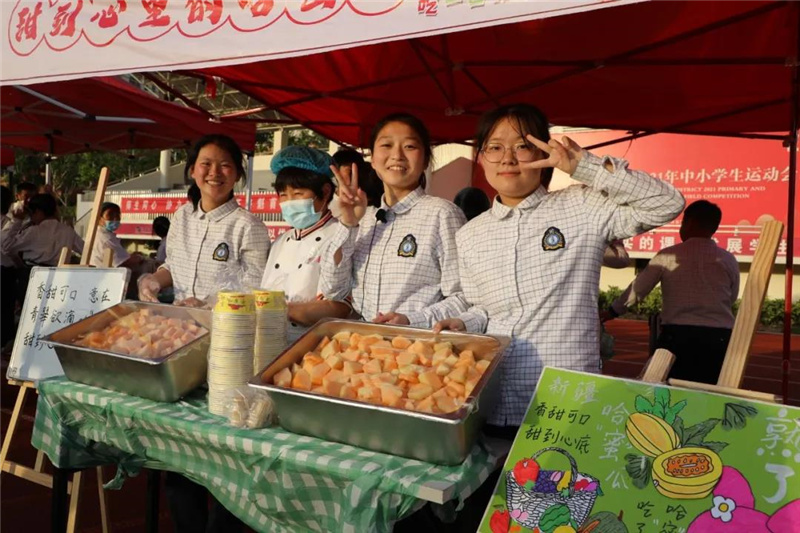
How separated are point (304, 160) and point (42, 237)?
4989 mm

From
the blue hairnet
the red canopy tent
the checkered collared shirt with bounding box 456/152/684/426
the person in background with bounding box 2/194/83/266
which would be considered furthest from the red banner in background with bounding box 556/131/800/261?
the checkered collared shirt with bounding box 456/152/684/426

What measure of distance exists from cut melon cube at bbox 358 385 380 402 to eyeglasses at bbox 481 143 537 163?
2.38 ft

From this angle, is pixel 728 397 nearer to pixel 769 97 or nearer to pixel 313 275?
pixel 313 275

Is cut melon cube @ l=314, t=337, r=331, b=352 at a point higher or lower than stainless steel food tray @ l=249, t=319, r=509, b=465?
higher

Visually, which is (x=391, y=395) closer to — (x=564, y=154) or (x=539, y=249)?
(x=539, y=249)

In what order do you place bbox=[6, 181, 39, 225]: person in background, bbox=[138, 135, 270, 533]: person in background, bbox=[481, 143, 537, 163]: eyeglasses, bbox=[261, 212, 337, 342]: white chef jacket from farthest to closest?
bbox=[6, 181, 39, 225]: person in background < bbox=[138, 135, 270, 533]: person in background < bbox=[261, 212, 337, 342]: white chef jacket < bbox=[481, 143, 537, 163]: eyeglasses

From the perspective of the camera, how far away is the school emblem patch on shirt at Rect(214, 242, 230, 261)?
8.00 feet

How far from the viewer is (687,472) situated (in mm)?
1123

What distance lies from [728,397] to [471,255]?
77 centimetres

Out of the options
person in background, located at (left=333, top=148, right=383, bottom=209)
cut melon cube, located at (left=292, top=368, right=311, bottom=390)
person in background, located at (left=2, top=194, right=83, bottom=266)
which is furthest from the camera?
person in background, located at (left=2, top=194, right=83, bottom=266)

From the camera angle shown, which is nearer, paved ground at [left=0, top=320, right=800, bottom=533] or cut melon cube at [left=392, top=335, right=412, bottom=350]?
cut melon cube at [left=392, top=335, right=412, bottom=350]

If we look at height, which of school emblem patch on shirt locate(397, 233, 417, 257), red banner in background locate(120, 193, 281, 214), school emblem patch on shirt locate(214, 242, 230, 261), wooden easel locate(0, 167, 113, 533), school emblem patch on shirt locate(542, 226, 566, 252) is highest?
red banner in background locate(120, 193, 281, 214)

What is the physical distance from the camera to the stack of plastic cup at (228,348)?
1596 millimetres

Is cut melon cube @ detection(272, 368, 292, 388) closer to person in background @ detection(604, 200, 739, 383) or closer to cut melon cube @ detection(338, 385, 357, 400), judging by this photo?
cut melon cube @ detection(338, 385, 357, 400)
